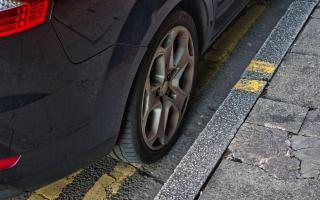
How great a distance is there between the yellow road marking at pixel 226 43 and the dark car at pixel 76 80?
1.11 meters

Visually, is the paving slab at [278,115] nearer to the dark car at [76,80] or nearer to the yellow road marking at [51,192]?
the dark car at [76,80]

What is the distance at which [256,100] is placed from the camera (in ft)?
11.1

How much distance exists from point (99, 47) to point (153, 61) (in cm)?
49

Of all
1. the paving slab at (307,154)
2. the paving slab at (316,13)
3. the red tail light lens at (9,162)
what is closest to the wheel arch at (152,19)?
the red tail light lens at (9,162)

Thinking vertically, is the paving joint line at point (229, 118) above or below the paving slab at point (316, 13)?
above

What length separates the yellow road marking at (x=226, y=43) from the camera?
3844 millimetres

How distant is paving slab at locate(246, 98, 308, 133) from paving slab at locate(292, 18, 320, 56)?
0.78 meters

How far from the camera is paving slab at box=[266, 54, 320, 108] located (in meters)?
3.39

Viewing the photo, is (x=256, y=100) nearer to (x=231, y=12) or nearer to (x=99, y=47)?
(x=231, y=12)

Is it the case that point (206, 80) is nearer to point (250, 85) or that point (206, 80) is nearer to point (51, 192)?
point (250, 85)

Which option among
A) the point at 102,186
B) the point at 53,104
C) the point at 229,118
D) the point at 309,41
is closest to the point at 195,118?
the point at 229,118

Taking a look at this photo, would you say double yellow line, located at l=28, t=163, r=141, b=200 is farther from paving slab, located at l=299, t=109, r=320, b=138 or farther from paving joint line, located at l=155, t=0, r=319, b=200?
paving slab, located at l=299, t=109, r=320, b=138

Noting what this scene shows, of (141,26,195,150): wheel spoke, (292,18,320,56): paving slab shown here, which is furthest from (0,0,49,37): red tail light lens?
(292,18,320,56): paving slab

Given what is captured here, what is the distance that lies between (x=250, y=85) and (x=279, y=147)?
68cm
